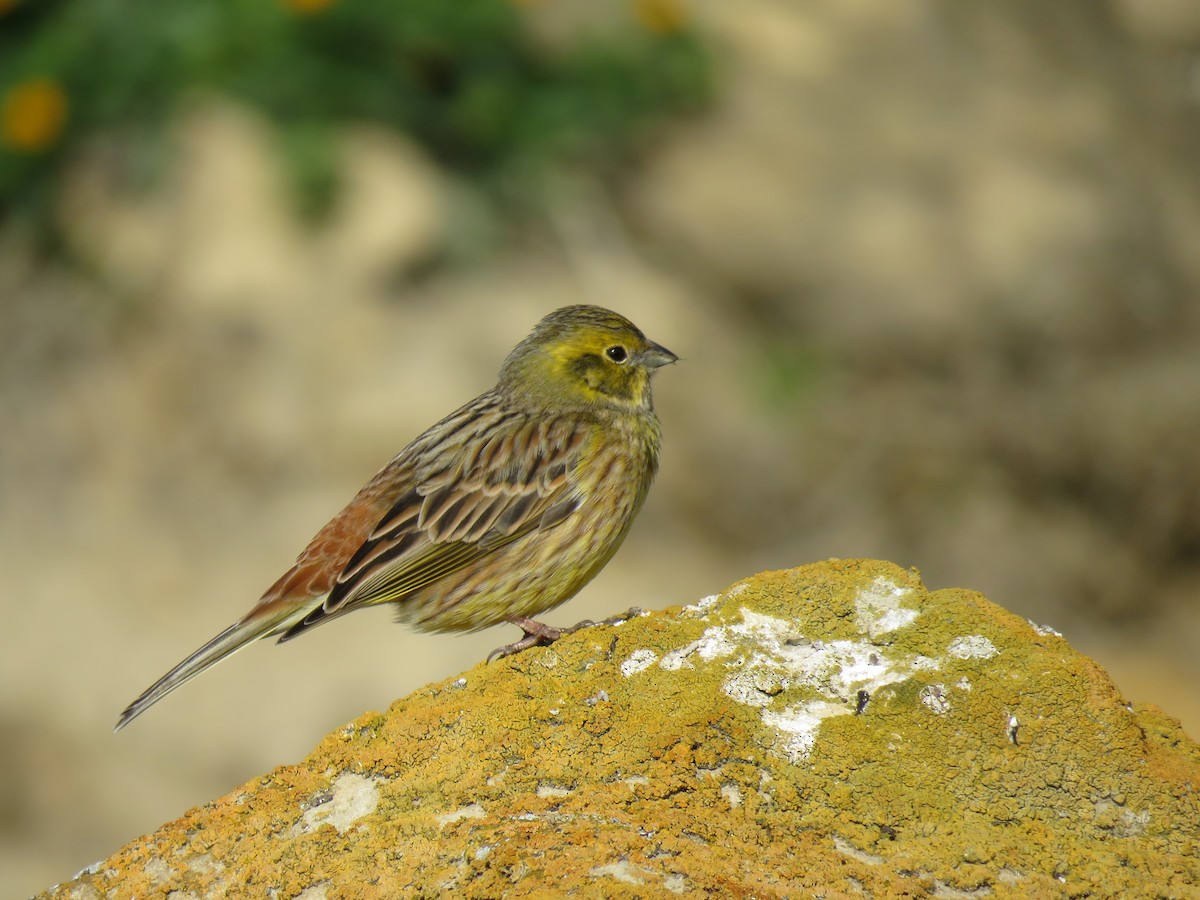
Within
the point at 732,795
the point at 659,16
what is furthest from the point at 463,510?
the point at 659,16

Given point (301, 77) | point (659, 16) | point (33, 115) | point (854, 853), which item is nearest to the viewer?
point (854, 853)

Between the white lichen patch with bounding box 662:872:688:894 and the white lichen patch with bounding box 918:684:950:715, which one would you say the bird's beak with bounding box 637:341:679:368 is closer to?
the white lichen patch with bounding box 918:684:950:715

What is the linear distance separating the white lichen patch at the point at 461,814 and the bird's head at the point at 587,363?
7.38ft

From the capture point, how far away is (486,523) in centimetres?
484

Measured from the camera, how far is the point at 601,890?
8.79ft

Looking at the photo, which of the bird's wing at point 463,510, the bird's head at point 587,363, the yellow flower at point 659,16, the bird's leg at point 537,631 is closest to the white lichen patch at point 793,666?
the bird's leg at point 537,631

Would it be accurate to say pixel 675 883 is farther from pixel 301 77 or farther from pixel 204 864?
pixel 301 77

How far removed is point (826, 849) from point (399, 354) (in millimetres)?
6080

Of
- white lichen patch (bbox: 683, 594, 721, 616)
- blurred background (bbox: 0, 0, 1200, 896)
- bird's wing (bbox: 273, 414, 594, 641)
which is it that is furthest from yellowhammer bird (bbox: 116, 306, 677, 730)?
blurred background (bbox: 0, 0, 1200, 896)

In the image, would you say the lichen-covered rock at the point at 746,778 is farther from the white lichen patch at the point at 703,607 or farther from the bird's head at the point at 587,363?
the bird's head at the point at 587,363

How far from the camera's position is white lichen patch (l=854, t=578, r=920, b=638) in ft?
11.5

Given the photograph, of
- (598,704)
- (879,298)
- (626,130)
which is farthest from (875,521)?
(598,704)

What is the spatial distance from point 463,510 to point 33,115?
17.3ft

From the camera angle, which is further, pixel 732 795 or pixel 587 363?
pixel 587 363
